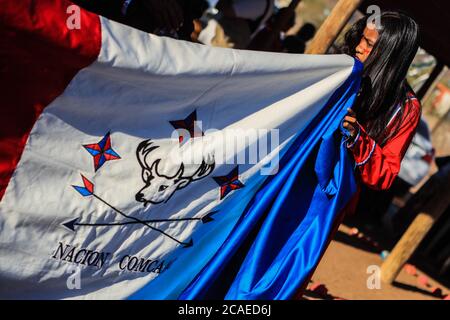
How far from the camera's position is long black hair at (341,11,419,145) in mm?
2529

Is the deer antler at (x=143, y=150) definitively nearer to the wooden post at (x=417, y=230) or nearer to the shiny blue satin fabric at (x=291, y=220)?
the shiny blue satin fabric at (x=291, y=220)

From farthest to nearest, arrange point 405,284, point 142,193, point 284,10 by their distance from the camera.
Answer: point 405,284 < point 284,10 < point 142,193

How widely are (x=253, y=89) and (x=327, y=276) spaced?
2.91m

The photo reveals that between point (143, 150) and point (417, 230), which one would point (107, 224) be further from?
point (417, 230)

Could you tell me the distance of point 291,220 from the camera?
2.50 meters

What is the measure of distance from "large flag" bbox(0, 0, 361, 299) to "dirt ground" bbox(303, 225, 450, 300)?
69.2 inches

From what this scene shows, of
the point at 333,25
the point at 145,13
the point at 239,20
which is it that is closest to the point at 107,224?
the point at 145,13

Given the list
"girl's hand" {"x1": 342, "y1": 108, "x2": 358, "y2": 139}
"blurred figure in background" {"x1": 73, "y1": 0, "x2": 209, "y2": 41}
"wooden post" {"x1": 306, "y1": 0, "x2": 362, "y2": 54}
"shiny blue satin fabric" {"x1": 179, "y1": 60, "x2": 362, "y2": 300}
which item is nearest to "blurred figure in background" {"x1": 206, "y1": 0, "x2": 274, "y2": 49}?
"wooden post" {"x1": 306, "y1": 0, "x2": 362, "y2": 54}

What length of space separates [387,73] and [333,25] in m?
1.27

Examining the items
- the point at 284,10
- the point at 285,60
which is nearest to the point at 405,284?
the point at 284,10

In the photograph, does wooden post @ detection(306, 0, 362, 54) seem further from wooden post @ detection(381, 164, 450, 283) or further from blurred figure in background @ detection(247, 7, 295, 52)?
wooden post @ detection(381, 164, 450, 283)
